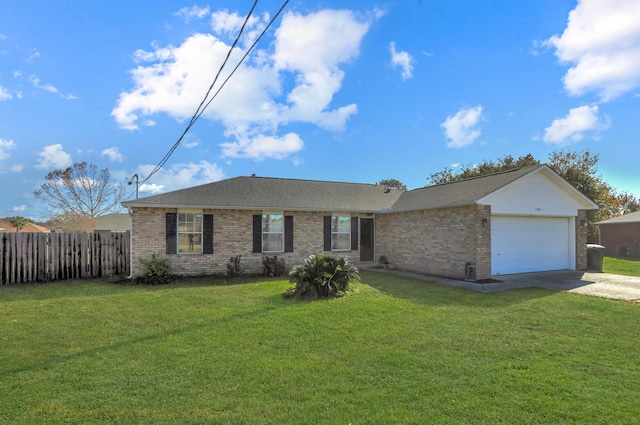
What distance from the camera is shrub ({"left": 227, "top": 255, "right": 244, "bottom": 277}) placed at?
13.1m

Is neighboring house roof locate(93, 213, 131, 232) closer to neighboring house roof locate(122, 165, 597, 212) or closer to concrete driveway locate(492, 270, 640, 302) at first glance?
neighboring house roof locate(122, 165, 597, 212)

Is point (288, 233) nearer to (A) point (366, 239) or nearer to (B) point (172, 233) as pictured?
(A) point (366, 239)

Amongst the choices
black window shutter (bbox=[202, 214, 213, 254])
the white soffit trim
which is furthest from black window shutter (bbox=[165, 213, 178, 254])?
the white soffit trim

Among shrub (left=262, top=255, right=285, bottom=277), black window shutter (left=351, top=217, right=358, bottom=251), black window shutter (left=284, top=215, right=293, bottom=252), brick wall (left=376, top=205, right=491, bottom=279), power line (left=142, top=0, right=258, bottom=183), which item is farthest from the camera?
black window shutter (left=351, top=217, right=358, bottom=251)

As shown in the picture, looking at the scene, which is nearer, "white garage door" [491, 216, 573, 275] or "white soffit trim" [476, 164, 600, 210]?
"white soffit trim" [476, 164, 600, 210]

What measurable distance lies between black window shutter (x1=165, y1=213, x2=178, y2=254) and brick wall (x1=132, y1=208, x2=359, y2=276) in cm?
14

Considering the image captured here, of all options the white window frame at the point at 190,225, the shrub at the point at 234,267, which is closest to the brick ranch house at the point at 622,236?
the shrub at the point at 234,267

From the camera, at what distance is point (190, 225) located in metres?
13.1

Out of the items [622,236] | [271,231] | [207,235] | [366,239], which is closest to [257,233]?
[271,231]

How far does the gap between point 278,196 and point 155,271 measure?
5697 millimetres

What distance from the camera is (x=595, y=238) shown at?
97.1ft

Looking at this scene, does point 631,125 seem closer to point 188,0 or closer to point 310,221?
point 310,221

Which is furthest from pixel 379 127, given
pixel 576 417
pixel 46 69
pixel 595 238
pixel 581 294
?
pixel 595 238

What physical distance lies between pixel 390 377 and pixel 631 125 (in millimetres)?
13890
